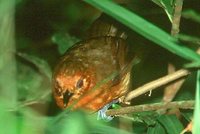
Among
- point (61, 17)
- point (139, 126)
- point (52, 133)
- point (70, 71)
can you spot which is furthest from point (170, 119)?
point (61, 17)

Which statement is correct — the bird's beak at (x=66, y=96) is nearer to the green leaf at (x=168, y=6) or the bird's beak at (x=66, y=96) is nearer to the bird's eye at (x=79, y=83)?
the bird's eye at (x=79, y=83)

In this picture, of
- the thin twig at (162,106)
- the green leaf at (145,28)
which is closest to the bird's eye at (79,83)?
the thin twig at (162,106)

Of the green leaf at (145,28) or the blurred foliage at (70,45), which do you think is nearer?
the green leaf at (145,28)

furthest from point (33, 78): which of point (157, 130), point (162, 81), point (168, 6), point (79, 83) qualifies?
point (168, 6)

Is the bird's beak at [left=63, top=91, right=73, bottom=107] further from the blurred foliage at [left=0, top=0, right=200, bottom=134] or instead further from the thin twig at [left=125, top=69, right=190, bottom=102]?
the thin twig at [left=125, top=69, right=190, bottom=102]

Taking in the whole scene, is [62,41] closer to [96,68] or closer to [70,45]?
[70,45]

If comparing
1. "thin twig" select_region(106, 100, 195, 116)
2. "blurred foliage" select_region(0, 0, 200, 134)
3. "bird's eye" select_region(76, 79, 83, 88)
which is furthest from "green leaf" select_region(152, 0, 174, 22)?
"bird's eye" select_region(76, 79, 83, 88)
